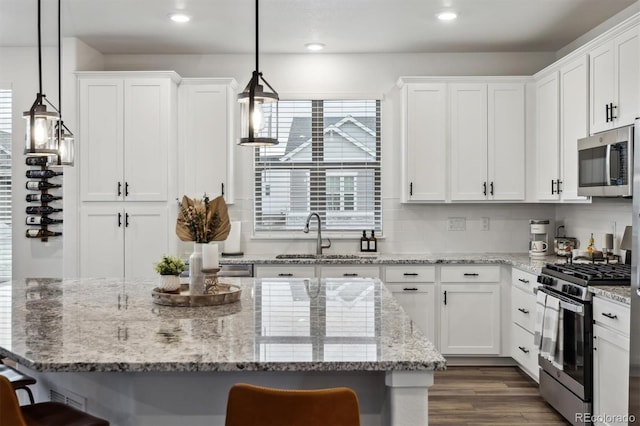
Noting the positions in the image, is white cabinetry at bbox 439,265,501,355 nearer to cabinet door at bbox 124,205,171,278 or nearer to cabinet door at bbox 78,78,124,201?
cabinet door at bbox 124,205,171,278

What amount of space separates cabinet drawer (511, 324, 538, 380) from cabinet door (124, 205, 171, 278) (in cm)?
302

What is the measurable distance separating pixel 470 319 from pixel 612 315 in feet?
6.36

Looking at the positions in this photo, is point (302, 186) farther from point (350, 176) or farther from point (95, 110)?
point (95, 110)

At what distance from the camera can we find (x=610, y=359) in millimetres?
3086

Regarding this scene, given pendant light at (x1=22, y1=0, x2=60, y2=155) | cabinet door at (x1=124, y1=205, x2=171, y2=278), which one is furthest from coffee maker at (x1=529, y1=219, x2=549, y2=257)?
pendant light at (x1=22, y1=0, x2=60, y2=155)

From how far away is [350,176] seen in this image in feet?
18.3

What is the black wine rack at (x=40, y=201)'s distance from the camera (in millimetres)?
5340

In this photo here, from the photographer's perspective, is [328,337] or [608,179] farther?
[608,179]

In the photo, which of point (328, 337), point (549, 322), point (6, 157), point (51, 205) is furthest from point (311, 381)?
point (6, 157)

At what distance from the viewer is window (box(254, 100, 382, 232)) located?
5.53 m

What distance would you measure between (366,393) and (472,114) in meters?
3.61

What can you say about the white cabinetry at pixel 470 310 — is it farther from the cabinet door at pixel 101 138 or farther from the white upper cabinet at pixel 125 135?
the cabinet door at pixel 101 138

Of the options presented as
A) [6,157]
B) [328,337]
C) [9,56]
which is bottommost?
[328,337]

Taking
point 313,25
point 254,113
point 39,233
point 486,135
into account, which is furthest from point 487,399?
point 39,233
